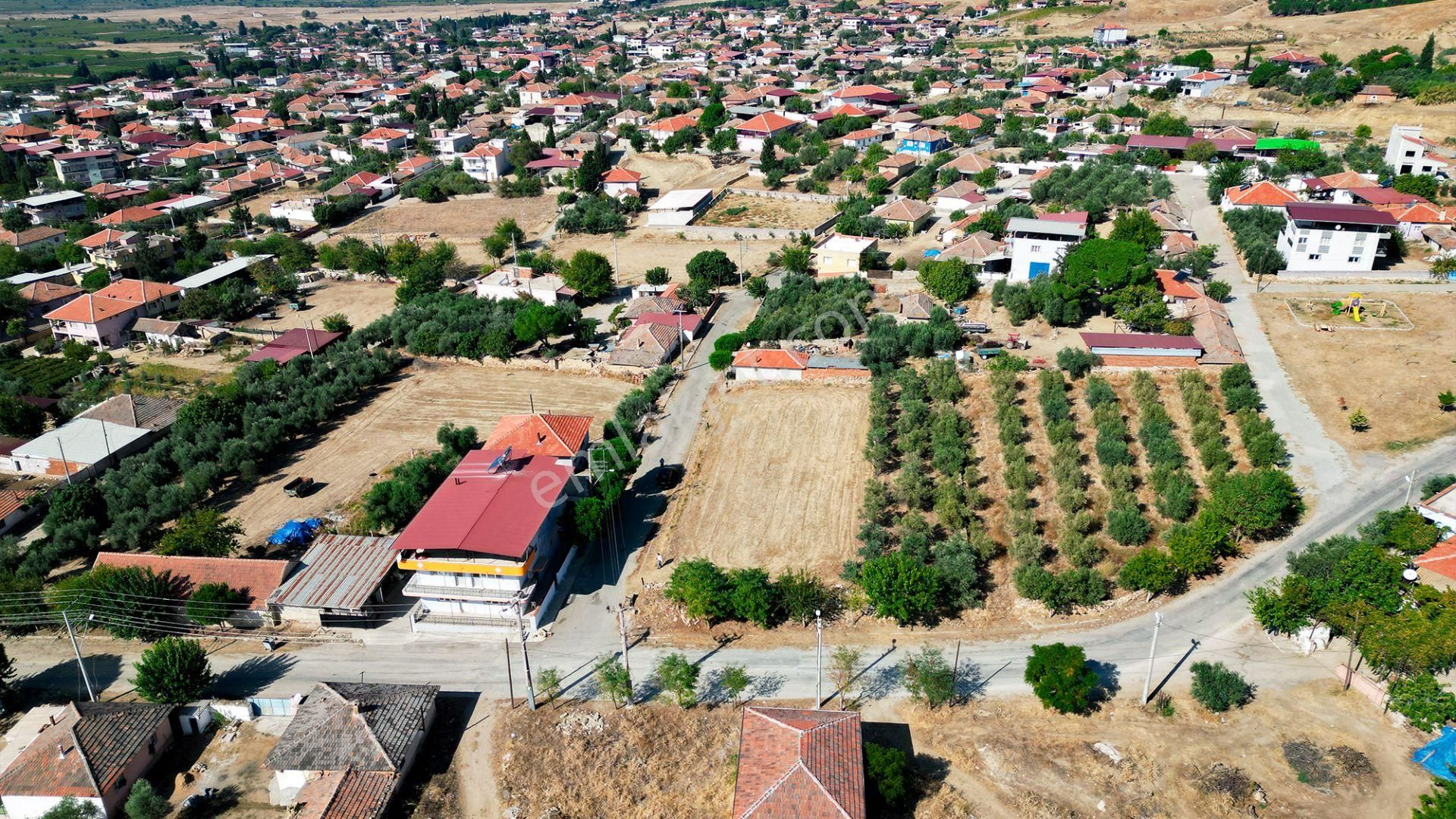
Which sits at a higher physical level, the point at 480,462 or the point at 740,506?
the point at 480,462

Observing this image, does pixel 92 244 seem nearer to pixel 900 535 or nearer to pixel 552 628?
pixel 552 628

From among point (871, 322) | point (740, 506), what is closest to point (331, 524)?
point (740, 506)

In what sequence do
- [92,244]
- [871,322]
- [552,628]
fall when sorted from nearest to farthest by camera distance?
1. [552,628]
2. [871,322]
3. [92,244]

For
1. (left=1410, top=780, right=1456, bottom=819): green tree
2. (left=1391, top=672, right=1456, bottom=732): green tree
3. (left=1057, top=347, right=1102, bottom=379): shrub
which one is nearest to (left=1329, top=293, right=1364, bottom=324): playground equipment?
(left=1057, top=347, right=1102, bottom=379): shrub

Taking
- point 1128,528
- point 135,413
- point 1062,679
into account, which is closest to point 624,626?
point 1062,679

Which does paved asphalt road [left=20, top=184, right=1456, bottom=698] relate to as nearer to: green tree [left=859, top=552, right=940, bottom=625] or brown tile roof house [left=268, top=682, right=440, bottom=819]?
green tree [left=859, top=552, right=940, bottom=625]

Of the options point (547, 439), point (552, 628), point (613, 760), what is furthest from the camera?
point (547, 439)

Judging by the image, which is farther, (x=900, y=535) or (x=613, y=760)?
(x=900, y=535)

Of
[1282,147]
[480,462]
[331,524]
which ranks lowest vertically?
[331,524]
